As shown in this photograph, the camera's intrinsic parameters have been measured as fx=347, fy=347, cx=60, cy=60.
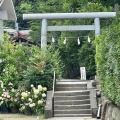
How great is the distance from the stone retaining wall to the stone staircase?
1.63m

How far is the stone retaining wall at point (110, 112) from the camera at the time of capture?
9.65m

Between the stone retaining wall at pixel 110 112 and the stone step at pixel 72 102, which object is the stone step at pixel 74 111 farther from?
the stone retaining wall at pixel 110 112

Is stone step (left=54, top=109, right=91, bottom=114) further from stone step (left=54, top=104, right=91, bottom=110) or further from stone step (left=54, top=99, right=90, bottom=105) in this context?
stone step (left=54, top=99, right=90, bottom=105)

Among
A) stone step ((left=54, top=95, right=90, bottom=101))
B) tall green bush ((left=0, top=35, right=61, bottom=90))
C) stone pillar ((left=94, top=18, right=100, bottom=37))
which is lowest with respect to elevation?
stone step ((left=54, top=95, right=90, bottom=101))

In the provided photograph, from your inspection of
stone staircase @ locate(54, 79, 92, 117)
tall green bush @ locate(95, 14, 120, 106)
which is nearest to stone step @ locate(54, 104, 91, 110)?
stone staircase @ locate(54, 79, 92, 117)

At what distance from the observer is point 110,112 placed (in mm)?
10547

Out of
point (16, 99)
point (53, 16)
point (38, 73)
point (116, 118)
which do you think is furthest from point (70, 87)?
point (116, 118)

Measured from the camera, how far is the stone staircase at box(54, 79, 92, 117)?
44.3ft

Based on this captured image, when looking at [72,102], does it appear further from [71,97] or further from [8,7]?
[8,7]

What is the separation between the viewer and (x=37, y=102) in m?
14.1

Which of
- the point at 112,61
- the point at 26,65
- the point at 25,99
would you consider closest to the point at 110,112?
the point at 112,61

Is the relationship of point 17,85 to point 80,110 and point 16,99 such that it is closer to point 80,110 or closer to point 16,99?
point 16,99

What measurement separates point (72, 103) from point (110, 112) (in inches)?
151

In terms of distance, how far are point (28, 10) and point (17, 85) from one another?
23294mm
